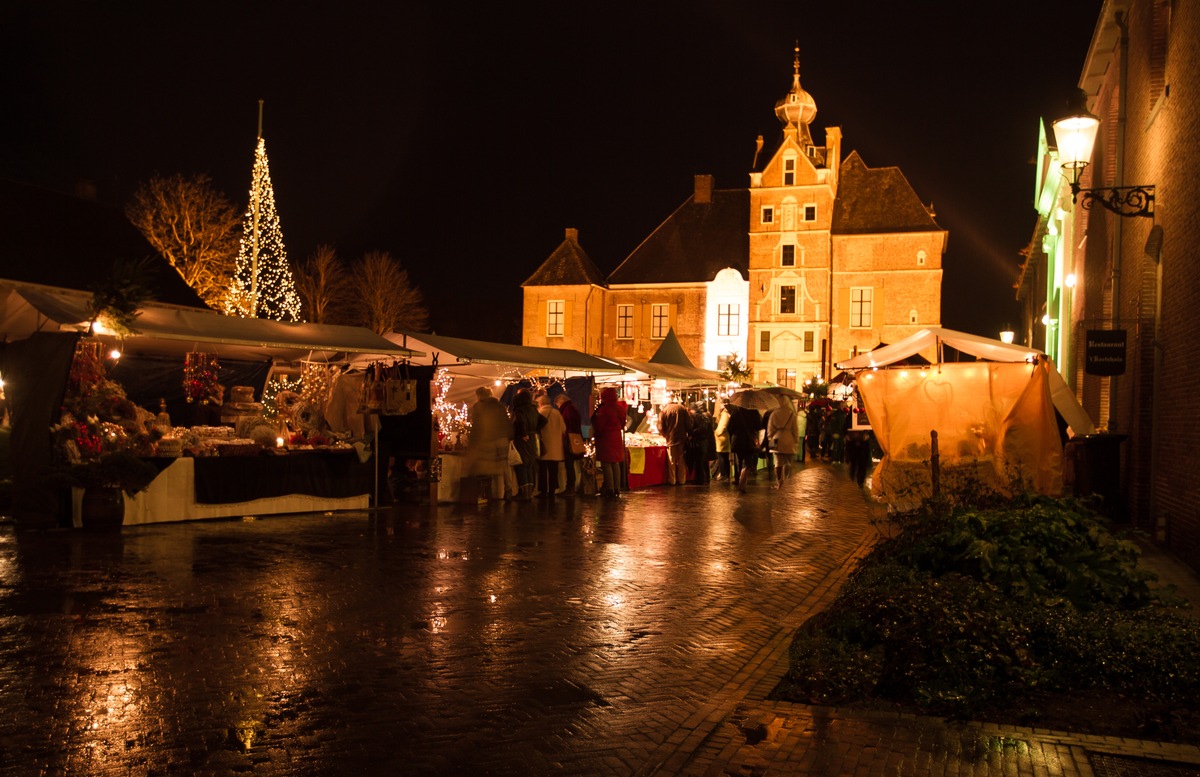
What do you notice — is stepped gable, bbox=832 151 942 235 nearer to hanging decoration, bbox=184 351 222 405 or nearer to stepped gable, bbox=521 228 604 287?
stepped gable, bbox=521 228 604 287

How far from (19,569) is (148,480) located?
303 cm

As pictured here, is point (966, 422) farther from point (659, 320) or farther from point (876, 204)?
point (659, 320)

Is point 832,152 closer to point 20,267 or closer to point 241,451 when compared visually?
point 20,267

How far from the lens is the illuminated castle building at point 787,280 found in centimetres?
4997

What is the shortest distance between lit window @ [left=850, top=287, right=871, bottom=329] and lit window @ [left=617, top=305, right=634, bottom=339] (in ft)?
39.2

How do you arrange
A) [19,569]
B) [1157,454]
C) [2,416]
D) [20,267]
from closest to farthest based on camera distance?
[19,569]
[1157,454]
[2,416]
[20,267]

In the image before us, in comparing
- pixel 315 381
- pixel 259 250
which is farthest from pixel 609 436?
pixel 259 250

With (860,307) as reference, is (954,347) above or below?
below

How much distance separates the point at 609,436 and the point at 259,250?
20.7 metres

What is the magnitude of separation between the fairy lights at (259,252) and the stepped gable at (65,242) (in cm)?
189

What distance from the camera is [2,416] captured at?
16.5 metres

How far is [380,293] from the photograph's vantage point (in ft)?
176

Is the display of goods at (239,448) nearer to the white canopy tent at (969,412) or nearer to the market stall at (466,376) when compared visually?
the market stall at (466,376)

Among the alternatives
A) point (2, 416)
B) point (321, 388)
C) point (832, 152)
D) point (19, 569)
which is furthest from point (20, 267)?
point (832, 152)
